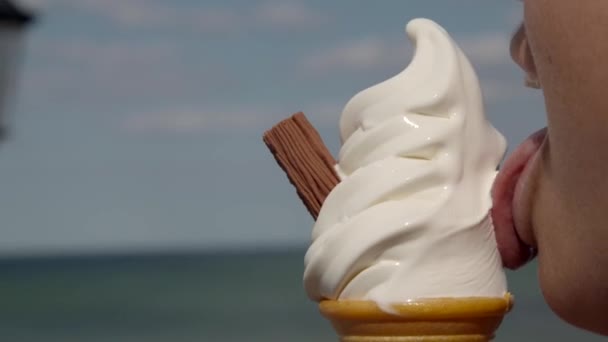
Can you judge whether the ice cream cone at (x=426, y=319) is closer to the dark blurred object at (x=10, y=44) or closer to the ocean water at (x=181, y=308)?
the dark blurred object at (x=10, y=44)

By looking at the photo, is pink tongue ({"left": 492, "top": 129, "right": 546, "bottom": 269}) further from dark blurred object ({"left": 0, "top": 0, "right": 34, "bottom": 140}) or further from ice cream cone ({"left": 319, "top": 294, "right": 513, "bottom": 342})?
dark blurred object ({"left": 0, "top": 0, "right": 34, "bottom": 140})

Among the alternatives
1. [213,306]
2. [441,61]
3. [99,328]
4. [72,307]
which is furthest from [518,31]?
[72,307]

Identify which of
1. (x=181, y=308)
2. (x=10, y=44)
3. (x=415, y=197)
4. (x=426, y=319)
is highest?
(x=10, y=44)

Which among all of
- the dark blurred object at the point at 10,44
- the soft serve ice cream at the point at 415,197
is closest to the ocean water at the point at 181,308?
the dark blurred object at the point at 10,44

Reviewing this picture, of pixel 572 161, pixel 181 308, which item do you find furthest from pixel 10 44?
pixel 181 308

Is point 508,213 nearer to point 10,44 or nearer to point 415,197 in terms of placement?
point 415,197
